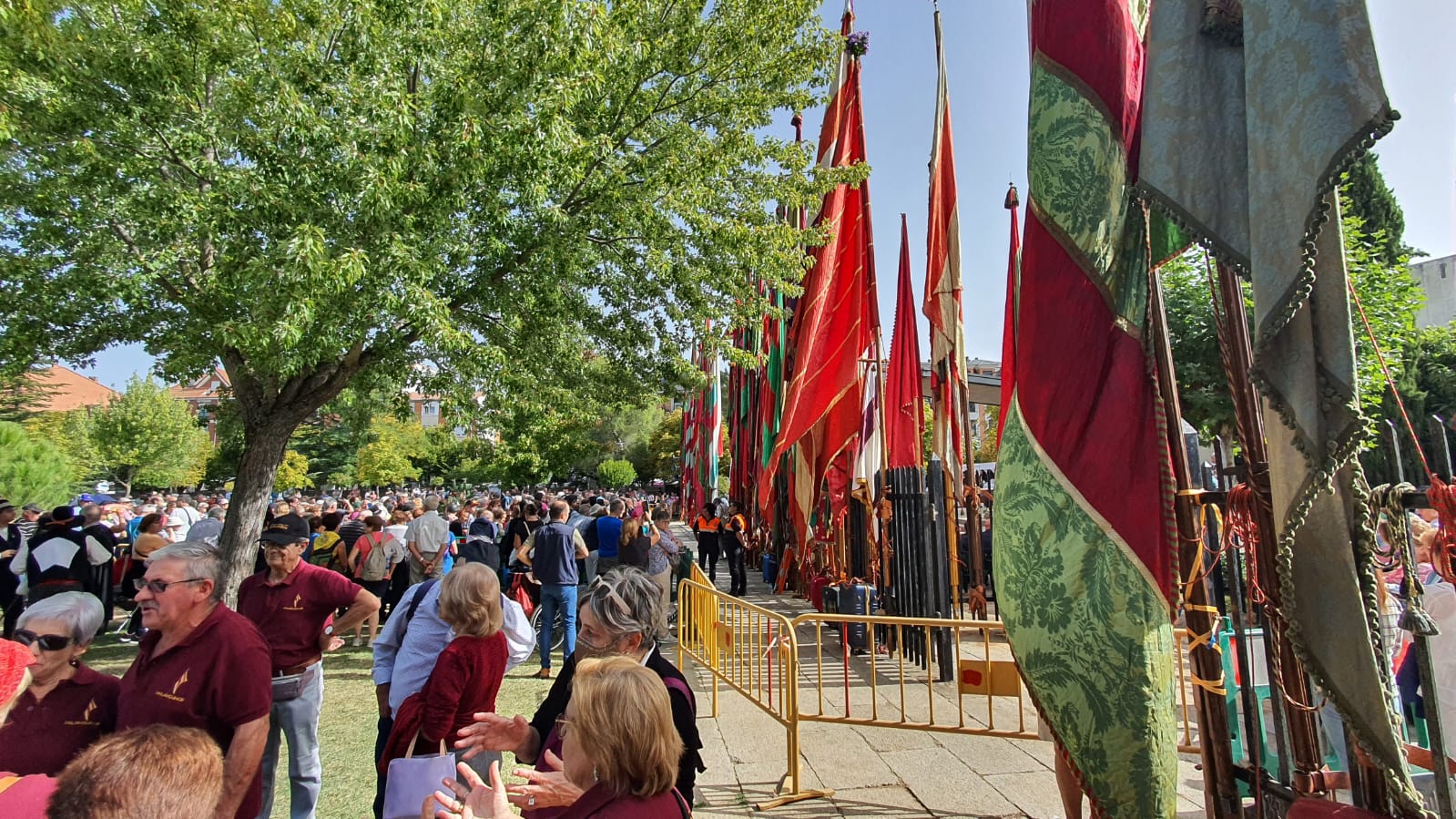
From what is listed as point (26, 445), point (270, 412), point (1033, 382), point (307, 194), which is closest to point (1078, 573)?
point (1033, 382)

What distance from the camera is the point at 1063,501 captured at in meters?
2.23

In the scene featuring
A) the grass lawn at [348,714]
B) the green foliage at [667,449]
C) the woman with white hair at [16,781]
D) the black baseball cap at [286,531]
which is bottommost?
the grass lawn at [348,714]

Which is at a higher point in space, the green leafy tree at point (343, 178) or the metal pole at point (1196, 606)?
the green leafy tree at point (343, 178)

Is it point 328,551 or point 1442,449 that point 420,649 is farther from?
point 328,551

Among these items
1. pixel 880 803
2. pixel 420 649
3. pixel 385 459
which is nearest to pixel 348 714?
pixel 420 649

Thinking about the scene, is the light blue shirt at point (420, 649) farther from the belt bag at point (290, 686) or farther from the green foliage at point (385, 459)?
the green foliage at point (385, 459)

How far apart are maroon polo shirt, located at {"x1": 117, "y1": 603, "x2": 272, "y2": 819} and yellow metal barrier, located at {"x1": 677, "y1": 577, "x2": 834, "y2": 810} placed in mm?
2863

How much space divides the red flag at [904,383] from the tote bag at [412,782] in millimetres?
6295

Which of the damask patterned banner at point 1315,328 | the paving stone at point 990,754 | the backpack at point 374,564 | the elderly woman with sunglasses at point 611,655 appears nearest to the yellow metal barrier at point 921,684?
the paving stone at point 990,754

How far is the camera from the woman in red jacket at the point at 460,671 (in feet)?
9.30

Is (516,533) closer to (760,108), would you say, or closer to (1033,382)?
(760,108)

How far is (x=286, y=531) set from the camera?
3.83 meters

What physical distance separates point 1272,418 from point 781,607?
10.1m

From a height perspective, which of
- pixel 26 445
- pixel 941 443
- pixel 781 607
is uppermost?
pixel 26 445
